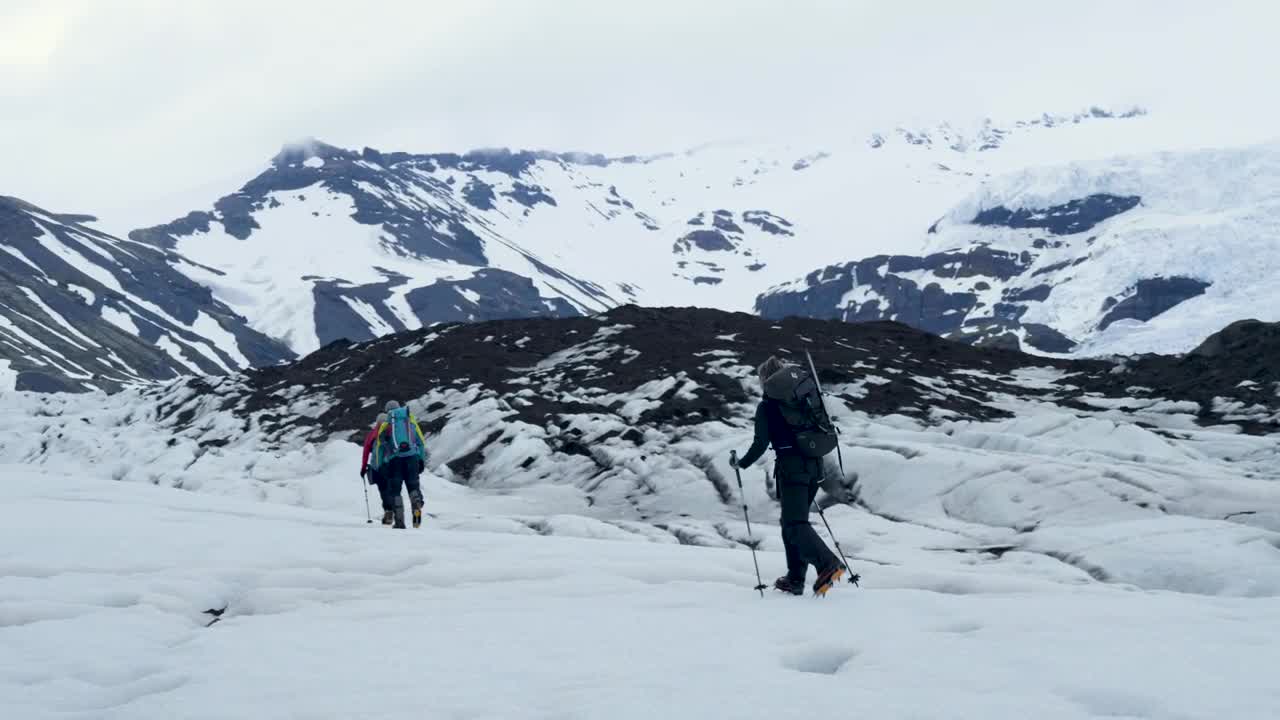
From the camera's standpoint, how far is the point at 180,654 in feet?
27.5

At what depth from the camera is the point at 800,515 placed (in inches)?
400

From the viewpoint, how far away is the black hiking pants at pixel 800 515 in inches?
399

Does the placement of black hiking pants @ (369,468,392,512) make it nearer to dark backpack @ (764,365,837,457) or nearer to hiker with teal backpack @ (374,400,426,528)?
hiker with teal backpack @ (374,400,426,528)

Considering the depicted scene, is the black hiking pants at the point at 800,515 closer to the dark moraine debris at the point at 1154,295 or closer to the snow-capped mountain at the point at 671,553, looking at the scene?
the snow-capped mountain at the point at 671,553

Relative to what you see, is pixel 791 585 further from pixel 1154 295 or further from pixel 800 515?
pixel 1154 295

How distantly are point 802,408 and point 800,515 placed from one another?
108 cm

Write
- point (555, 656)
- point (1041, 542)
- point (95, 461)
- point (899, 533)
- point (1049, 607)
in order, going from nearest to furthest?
point (555, 656)
point (1049, 607)
point (1041, 542)
point (899, 533)
point (95, 461)

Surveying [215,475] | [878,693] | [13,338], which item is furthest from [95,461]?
[13,338]

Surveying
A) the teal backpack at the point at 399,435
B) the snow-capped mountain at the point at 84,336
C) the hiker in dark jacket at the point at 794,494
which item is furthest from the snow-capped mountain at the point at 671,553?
the snow-capped mountain at the point at 84,336

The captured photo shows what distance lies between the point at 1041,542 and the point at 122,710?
52.6 feet

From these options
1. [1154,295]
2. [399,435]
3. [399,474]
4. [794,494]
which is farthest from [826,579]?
[1154,295]

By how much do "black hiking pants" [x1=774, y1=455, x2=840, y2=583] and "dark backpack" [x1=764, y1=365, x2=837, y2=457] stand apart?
182 millimetres

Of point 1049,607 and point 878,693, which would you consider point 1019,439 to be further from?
point 878,693

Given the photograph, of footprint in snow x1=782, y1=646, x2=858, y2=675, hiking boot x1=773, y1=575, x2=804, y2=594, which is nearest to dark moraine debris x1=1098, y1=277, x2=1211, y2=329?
hiking boot x1=773, y1=575, x2=804, y2=594
